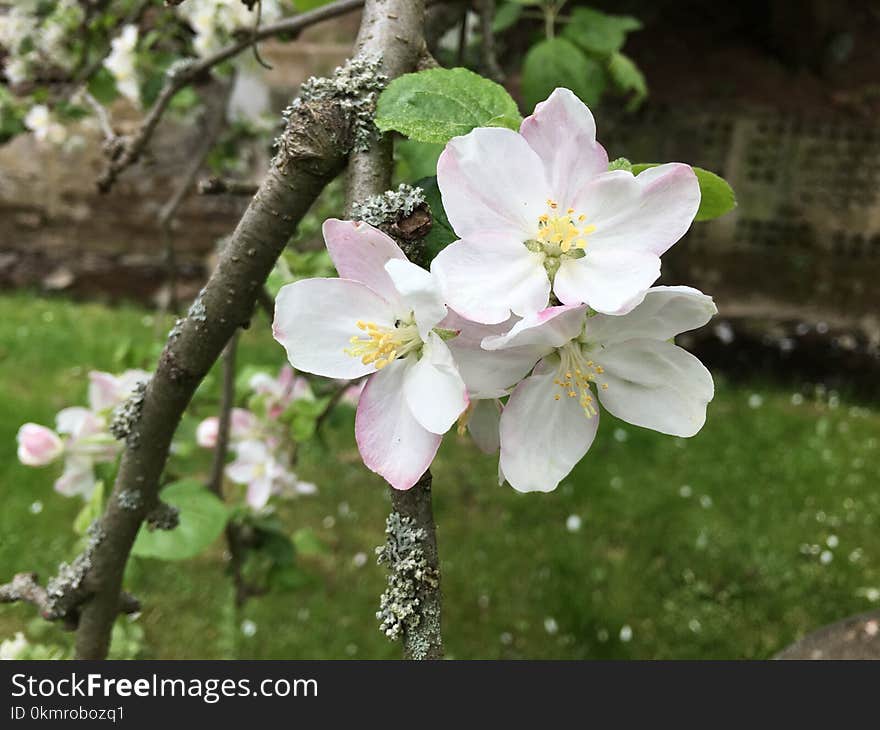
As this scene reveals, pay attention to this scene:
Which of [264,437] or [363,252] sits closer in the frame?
[363,252]

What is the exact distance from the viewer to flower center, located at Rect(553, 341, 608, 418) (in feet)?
1.41

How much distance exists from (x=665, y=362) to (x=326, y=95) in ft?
0.86

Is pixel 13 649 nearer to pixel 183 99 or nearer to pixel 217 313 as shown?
pixel 217 313

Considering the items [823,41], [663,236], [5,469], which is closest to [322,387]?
[663,236]

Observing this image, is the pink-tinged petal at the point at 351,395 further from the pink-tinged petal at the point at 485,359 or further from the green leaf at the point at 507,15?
the pink-tinged petal at the point at 485,359

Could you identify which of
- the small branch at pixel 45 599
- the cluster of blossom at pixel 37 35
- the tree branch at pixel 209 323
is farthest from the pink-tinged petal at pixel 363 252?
the cluster of blossom at pixel 37 35

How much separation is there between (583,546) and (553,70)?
1.35 metres

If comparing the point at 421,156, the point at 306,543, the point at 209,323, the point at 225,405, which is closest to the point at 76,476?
the point at 225,405

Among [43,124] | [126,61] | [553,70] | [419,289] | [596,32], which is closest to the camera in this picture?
[419,289]

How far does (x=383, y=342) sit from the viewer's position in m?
0.44

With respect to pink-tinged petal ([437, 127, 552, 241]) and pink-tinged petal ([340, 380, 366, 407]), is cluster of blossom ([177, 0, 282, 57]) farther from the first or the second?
pink-tinged petal ([437, 127, 552, 241])

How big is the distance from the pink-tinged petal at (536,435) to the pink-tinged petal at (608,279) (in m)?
0.05

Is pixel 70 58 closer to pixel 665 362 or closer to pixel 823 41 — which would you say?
pixel 665 362

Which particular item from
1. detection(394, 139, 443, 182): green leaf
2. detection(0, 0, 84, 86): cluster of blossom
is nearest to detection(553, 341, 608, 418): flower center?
detection(394, 139, 443, 182): green leaf
